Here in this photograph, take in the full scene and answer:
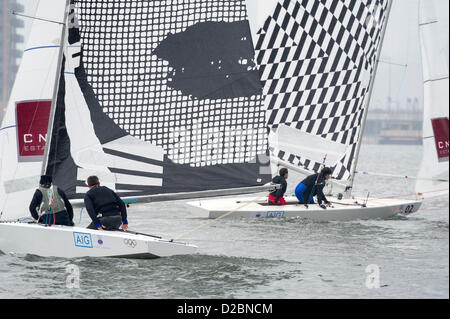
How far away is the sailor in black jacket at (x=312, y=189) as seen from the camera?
17.5m

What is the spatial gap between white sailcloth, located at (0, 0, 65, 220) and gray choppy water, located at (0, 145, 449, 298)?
971mm

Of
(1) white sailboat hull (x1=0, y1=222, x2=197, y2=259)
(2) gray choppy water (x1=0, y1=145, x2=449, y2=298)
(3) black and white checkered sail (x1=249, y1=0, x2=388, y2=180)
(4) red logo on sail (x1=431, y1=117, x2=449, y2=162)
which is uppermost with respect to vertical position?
(3) black and white checkered sail (x1=249, y1=0, x2=388, y2=180)

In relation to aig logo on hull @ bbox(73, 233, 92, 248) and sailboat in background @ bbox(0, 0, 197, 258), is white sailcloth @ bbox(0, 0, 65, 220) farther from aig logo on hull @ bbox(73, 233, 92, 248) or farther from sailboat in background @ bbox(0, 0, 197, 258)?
aig logo on hull @ bbox(73, 233, 92, 248)

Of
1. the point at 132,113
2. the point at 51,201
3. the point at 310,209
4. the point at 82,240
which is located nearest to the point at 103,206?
the point at 82,240

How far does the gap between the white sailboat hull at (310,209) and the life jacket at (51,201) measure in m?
5.79

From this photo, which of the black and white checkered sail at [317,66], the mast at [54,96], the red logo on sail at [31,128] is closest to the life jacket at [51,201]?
the mast at [54,96]

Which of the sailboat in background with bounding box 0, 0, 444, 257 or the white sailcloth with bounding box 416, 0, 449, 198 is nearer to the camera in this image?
Result: the sailboat in background with bounding box 0, 0, 444, 257

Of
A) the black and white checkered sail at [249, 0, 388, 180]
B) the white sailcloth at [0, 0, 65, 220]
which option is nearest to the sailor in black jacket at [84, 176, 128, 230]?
the white sailcloth at [0, 0, 65, 220]

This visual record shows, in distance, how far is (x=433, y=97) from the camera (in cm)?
1784

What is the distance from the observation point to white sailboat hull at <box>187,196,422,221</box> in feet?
57.5

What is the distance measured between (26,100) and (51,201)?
1.71 meters

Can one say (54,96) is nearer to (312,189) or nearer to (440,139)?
(312,189)

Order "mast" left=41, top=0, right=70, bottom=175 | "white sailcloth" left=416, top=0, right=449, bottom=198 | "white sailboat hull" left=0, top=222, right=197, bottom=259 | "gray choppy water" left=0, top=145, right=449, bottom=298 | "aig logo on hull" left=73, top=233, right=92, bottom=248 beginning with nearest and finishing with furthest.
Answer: "gray choppy water" left=0, top=145, right=449, bottom=298 < "white sailboat hull" left=0, top=222, right=197, bottom=259 < "aig logo on hull" left=73, top=233, right=92, bottom=248 < "mast" left=41, top=0, right=70, bottom=175 < "white sailcloth" left=416, top=0, right=449, bottom=198
